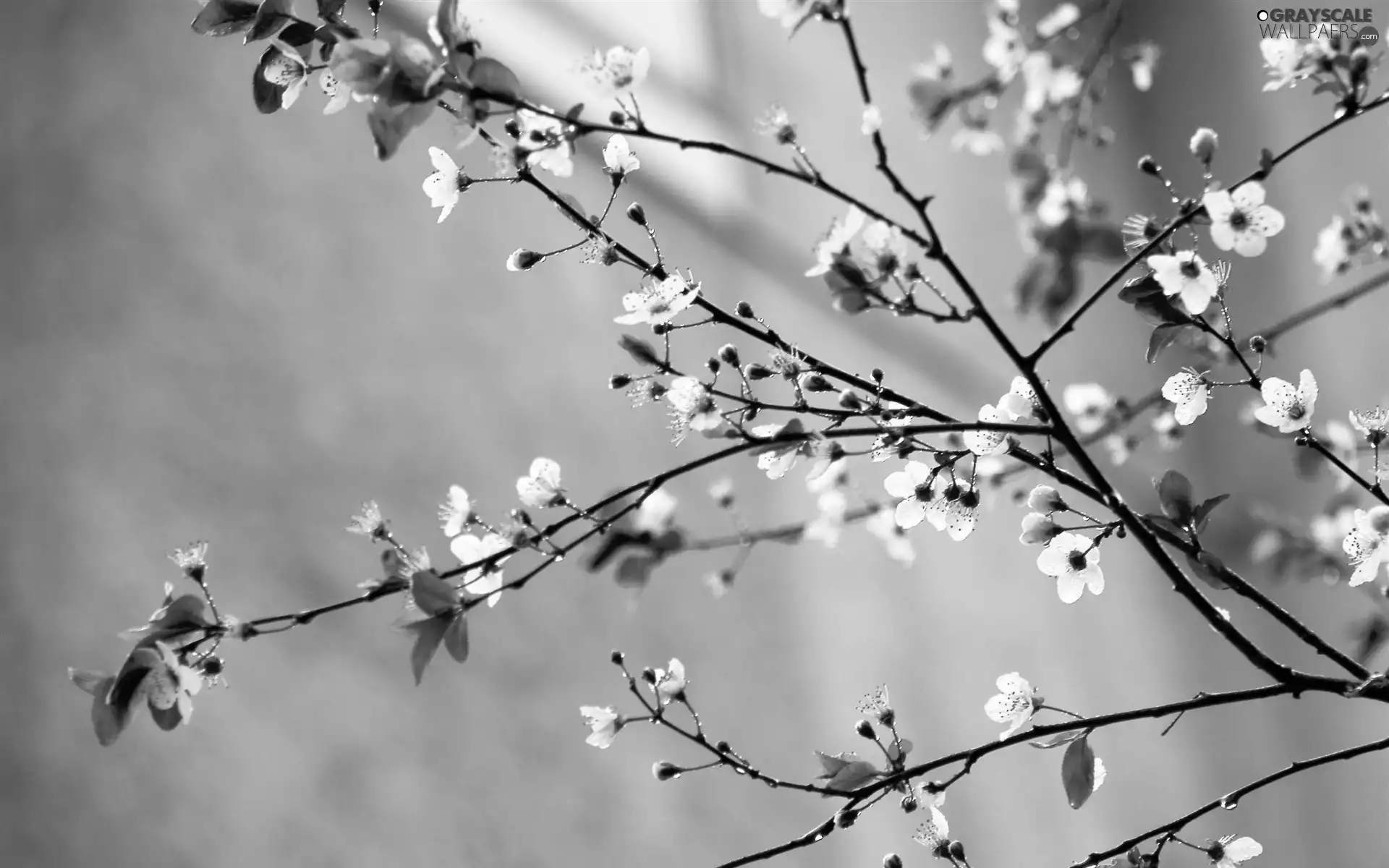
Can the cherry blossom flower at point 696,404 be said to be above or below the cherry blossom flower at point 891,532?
below

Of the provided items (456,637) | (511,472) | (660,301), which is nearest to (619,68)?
(660,301)

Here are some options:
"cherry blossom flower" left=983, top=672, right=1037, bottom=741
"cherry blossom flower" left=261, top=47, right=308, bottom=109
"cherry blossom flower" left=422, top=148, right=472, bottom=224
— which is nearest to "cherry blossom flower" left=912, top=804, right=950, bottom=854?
"cherry blossom flower" left=983, top=672, right=1037, bottom=741

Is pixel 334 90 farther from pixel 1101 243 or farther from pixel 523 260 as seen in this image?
pixel 1101 243

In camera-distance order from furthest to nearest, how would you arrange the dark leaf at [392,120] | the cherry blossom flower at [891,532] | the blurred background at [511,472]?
1. the blurred background at [511,472]
2. the cherry blossom flower at [891,532]
3. the dark leaf at [392,120]

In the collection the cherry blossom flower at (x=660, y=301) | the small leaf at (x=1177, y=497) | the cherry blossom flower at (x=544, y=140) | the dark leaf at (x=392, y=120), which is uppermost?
the cherry blossom flower at (x=544, y=140)

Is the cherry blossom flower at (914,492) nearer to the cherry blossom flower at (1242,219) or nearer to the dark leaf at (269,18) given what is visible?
the cherry blossom flower at (1242,219)

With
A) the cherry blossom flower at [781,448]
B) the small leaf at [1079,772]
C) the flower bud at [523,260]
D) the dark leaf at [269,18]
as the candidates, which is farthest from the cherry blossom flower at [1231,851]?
the dark leaf at [269,18]
